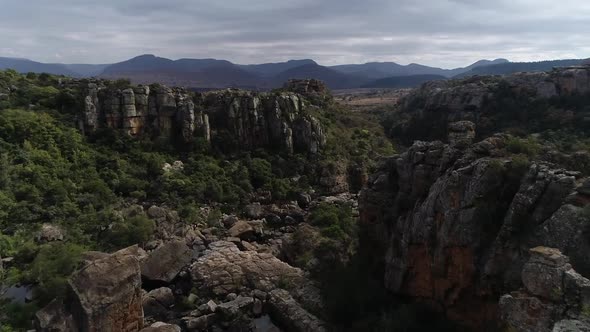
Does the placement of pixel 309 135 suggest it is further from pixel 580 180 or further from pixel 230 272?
pixel 580 180

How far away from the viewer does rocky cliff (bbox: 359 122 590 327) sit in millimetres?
11766

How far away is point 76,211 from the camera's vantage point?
28.2 m

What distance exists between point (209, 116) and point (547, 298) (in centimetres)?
3772

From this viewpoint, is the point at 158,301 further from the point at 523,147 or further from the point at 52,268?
the point at 523,147

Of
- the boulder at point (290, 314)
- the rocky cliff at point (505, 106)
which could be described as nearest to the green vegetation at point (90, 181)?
the boulder at point (290, 314)

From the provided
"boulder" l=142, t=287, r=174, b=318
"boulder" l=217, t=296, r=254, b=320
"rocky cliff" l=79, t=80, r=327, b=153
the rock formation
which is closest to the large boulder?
"boulder" l=217, t=296, r=254, b=320

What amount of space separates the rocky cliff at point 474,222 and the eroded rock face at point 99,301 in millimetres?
9892

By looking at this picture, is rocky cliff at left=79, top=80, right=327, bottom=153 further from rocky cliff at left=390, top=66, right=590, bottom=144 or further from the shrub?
the shrub

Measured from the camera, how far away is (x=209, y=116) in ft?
143

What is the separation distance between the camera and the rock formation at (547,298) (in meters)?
8.79

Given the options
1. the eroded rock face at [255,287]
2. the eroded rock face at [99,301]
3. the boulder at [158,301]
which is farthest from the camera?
the boulder at [158,301]

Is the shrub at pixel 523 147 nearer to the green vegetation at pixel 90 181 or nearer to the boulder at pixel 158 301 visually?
the green vegetation at pixel 90 181

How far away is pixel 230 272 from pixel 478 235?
14.3 meters

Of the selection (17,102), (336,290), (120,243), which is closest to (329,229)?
(336,290)
